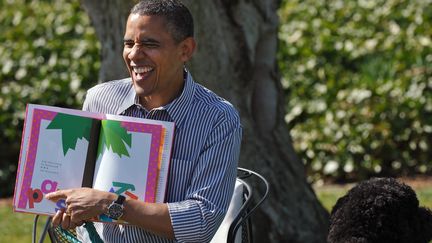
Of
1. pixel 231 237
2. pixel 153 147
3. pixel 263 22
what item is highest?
pixel 263 22

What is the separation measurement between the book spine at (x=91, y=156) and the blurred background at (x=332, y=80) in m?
4.06

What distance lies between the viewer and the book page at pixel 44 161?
11.5ft

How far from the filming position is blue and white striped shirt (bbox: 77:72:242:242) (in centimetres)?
351

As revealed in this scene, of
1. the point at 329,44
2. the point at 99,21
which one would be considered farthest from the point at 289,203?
the point at 329,44

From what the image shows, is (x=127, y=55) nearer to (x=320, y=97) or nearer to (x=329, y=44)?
(x=320, y=97)

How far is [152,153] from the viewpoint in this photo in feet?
11.6

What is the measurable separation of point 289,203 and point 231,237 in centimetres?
205

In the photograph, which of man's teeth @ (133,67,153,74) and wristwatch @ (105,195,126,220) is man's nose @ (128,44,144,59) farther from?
wristwatch @ (105,195,126,220)

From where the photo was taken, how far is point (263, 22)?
5832 mm

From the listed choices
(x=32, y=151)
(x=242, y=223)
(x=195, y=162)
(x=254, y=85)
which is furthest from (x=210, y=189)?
(x=254, y=85)

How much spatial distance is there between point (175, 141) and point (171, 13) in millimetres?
502

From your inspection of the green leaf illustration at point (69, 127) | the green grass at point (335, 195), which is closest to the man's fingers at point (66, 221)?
the green leaf illustration at point (69, 127)

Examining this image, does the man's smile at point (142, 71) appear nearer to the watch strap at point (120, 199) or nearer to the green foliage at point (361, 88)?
the watch strap at point (120, 199)

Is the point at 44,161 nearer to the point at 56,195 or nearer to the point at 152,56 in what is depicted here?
the point at 56,195
